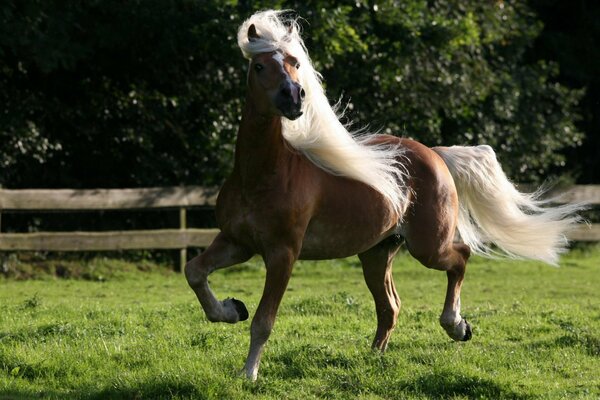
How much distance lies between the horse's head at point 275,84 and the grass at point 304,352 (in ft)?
5.85

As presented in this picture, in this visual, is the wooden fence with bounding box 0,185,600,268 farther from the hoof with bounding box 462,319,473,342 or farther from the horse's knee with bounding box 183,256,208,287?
the horse's knee with bounding box 183,256,208,287

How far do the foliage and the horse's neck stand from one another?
28.4 ft

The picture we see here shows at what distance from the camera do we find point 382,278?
8.27 metres

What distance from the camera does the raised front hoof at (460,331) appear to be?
26.1ft

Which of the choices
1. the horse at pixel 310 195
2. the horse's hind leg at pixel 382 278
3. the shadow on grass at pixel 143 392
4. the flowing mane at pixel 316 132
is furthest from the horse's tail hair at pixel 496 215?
the shadow on grass at pixel 143 392

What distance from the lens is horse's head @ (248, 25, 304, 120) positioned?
6637mm

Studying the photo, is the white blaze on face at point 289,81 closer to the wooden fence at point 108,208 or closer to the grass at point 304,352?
the grass at point 304,352

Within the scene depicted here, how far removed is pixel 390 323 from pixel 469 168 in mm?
1687

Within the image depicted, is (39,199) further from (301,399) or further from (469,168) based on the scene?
(301,399)

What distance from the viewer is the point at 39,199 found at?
15305mm

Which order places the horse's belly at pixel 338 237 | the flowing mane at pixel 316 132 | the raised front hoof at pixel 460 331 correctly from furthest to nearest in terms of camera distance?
the raised front hoof at pixel 460 331 < the horse's belly at pixel 338 237 < the flowing mane at pixel 316 132

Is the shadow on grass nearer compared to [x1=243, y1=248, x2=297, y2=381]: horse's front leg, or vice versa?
the shadow on grass

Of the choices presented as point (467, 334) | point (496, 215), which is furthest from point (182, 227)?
point (467, 334)

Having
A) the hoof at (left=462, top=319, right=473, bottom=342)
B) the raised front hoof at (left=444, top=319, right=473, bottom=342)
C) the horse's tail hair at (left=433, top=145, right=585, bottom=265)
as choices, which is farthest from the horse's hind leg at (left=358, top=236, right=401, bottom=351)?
the horse's tail hair at (left=433, top=145, right=585, bottom=265)
